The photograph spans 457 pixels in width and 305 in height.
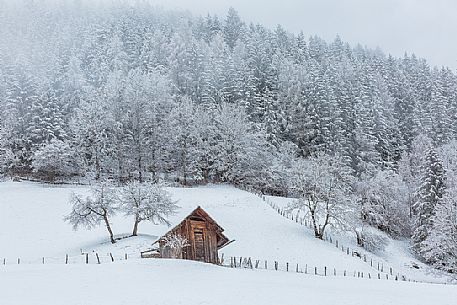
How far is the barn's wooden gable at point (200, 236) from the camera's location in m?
37.1

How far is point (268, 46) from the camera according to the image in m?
108

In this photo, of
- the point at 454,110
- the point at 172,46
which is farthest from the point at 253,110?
the point at 454,110

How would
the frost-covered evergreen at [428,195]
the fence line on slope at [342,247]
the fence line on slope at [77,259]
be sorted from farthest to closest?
the frost-covered evergreen at [428,195], the fence line on slope at [342,247], the fence line on slope at [77,259]

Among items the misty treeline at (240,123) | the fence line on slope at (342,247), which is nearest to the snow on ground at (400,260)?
the fence line on slope at (342,247)

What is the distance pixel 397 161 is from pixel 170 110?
4420 centimetres

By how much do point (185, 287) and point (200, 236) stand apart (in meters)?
11.3

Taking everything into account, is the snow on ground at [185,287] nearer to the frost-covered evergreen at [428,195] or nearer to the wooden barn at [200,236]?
the wooden barn at [200,236]

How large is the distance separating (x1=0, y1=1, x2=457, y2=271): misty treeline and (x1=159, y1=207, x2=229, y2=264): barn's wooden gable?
61.4ft

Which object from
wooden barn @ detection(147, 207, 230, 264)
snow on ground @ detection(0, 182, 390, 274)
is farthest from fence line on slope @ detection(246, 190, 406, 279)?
wooden barn @ detection(147, 207, 230, 264)

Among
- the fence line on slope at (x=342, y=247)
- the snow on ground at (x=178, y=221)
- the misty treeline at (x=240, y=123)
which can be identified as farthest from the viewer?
the misty treeline at (x=240, y=123)

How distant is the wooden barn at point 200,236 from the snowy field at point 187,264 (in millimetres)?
3017

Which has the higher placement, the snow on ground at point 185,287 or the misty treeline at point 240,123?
the misty treeline at point 240,123

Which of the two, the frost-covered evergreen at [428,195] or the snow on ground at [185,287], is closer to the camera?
the snow on ground at [185,287]

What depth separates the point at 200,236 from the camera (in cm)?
3775
